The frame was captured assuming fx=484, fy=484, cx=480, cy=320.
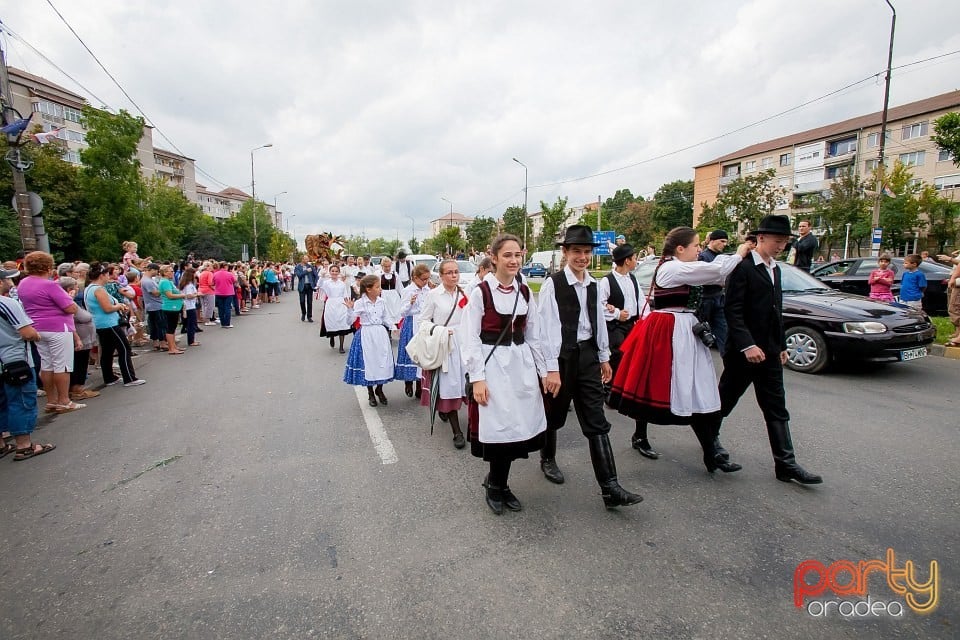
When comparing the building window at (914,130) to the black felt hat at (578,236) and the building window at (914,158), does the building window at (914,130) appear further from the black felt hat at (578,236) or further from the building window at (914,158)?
the black felt hat at (578,236)

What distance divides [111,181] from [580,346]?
40.7 metres

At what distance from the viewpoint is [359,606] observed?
7.86ft

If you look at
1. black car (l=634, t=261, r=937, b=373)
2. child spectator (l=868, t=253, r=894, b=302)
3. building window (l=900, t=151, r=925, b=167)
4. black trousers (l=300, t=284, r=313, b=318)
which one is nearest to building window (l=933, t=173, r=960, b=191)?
building window (l=900, t=151, r=925, b=167)

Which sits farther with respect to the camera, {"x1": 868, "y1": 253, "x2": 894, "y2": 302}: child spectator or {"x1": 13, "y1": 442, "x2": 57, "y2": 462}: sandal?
{"x1": 868, "y1": 253, "x2": 894, "y2": 302}: child spectator

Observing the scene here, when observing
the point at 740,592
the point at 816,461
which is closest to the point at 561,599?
the point at 740,592

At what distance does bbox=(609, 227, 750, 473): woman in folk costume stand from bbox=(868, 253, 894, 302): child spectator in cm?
858

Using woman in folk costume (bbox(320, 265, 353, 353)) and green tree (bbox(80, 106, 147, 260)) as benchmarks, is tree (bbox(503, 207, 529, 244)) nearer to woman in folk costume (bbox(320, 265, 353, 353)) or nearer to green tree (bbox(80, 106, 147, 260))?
→ green tree (bbox(80, 106, 147, 260))

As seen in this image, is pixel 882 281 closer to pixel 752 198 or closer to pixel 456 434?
pixel 456 434

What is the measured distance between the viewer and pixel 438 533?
3033 millimetres

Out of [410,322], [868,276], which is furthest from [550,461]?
[868,276]

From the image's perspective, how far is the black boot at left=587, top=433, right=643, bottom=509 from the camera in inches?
125

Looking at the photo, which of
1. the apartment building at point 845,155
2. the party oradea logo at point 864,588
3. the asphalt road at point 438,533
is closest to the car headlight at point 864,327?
the asphalt road at point 438,533

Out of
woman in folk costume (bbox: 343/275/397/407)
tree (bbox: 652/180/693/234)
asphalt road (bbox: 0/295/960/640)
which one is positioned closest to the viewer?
asphalt road (bbox: 0/295/960/640)

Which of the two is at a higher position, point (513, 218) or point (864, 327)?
point (513, 218)
